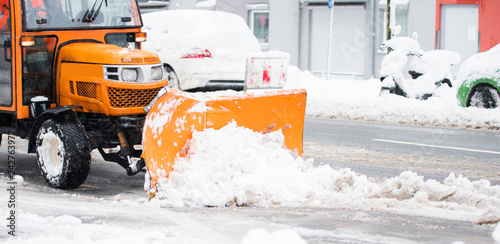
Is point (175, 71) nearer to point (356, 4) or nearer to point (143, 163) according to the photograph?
point (143, 163)

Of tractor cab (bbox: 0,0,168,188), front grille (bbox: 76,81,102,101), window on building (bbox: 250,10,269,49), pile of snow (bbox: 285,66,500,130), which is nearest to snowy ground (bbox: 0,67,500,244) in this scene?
tractor cab (bbox: 0,0,168,188)

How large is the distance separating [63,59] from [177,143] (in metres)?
1.63

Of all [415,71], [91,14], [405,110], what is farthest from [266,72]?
[91,14]

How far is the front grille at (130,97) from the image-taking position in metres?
7.03

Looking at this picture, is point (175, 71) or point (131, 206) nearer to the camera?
point (131, 206)

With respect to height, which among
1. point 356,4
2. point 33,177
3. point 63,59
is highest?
point 356,4

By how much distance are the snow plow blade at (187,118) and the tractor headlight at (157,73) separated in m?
0.52

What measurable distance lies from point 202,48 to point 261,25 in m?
11.8

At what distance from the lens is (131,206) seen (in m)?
6.20

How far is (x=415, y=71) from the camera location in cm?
1574

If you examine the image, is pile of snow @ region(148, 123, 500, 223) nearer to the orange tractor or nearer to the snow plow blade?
the snow plow blade

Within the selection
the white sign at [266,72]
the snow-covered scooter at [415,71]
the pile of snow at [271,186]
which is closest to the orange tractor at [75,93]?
the pile of snow at [271,186]

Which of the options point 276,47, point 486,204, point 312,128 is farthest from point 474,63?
point 276,47

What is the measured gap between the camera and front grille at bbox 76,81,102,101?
7.06 metres
